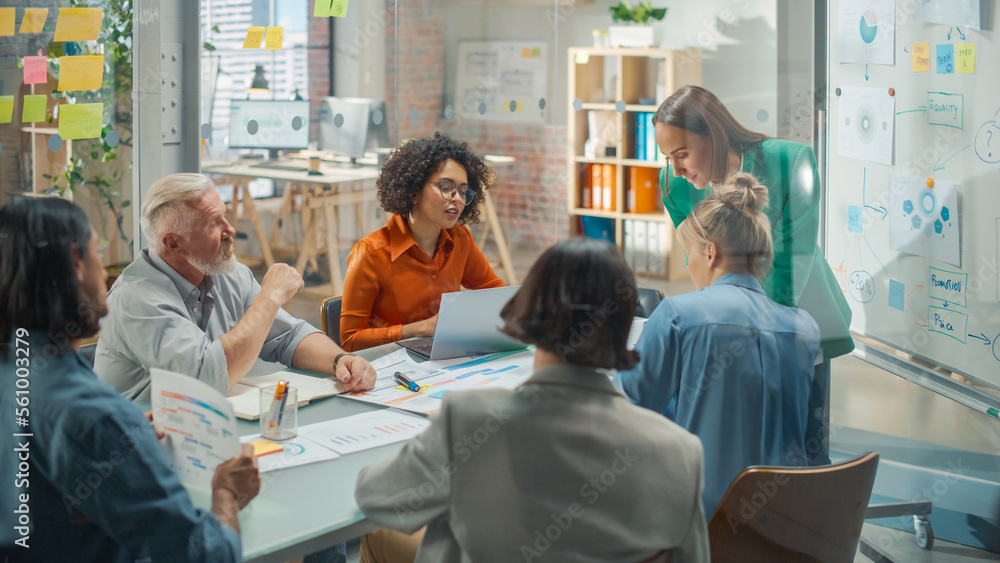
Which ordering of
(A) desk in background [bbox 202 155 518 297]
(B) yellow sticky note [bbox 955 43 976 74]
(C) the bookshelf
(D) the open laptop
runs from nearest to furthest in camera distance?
(D) the open laptop
(B) yellow sticky note [bbox 955 43 976 74]
(A) desk in background [bbox 202 155 518 297]
(C) the bookshelf

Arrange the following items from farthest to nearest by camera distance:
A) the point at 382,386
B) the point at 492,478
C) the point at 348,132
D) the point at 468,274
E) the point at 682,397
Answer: the point at 348,132 < the point at 468,274 < the point at 382,386 < the point at 682,397 < the point at 492,478

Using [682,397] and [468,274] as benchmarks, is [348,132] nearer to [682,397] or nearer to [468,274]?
[468,274]

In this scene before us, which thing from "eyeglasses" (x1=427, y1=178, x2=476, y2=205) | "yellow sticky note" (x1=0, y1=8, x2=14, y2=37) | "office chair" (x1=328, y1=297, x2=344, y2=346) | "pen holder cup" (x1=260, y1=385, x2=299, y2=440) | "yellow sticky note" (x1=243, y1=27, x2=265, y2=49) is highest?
"yellow sticky note" (x1=243, y1=27, x2=265, y2=49)

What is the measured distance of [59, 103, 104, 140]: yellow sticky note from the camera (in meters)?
3.18

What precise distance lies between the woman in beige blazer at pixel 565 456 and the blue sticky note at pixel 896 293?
1666 millimetres

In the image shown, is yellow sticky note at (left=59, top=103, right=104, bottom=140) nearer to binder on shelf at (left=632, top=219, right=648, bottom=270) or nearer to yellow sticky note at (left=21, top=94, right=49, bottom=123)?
yellow sticky note at (left=21, top=94, right=49, bottom=123)

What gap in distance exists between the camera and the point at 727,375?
5.93 feet

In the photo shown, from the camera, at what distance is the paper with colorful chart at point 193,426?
1.29m

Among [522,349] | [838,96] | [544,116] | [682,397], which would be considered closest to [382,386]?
[522,349]

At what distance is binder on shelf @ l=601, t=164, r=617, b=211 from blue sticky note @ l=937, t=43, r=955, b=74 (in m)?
3.40

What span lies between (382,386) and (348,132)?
283 centimetres

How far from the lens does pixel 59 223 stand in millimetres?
1252

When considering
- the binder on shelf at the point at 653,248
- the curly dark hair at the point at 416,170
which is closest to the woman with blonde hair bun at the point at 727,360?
the curly dark hair at the point at 416,170

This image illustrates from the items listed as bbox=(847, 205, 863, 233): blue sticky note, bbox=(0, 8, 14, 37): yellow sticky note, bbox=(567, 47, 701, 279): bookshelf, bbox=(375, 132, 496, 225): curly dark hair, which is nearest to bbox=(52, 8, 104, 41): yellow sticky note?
bbox=(0, 8, 14, 37): yellow sticky note
